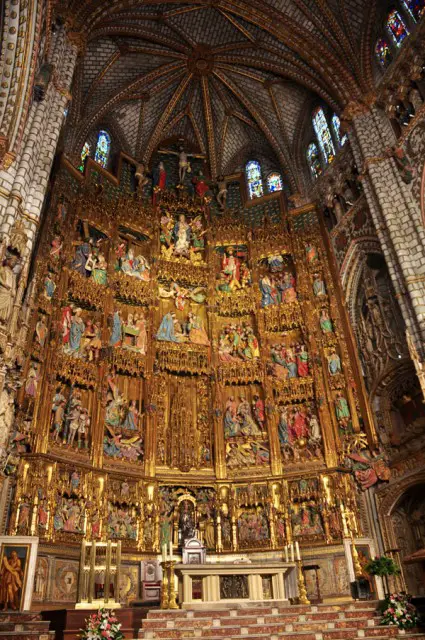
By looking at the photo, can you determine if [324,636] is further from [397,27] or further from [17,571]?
[397,27]

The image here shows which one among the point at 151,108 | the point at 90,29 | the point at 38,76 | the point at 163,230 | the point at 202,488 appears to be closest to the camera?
the point at 38,76

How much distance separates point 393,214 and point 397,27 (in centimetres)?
699

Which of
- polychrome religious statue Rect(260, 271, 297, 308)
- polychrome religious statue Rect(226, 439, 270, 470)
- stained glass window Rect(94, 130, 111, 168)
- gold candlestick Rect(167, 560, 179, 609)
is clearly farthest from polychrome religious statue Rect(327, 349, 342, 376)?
stained glass window Rect(94, 130, 111, 168)

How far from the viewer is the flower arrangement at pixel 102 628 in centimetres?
905

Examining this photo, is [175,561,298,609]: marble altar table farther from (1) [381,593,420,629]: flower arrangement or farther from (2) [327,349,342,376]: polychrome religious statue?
(2) [327,349,342,376]: polychrome religious statue

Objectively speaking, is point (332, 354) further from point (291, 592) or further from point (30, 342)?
point (30, 342)

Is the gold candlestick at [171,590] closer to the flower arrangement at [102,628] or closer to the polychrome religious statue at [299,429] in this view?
the flower arrangement at [102,628]

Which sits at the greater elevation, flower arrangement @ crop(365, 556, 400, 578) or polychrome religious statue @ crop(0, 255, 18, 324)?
polychrome religious statue @ crop(0, 255, 18, 324)

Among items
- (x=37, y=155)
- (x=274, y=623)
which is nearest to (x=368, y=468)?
(x=274, y=623)

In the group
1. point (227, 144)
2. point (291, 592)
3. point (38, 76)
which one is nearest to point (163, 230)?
point (227, 144)

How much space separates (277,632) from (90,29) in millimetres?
18368

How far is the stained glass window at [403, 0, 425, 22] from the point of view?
16.7 metres

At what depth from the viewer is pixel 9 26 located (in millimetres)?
13227

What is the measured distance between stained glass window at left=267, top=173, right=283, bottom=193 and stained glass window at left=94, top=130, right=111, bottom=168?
726 centimetres
